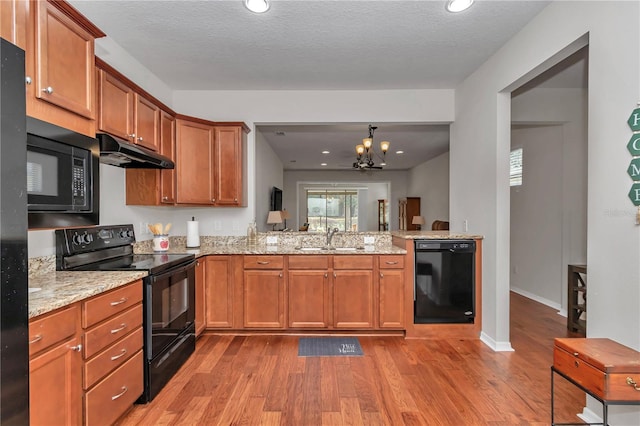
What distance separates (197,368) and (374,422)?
59.3 inches

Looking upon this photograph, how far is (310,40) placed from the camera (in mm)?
2715

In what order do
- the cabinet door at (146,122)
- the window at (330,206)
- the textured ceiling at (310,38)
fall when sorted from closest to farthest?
the textured ceiling at (310,38) < the cabinet door at (146,122) < the window at (330,206)

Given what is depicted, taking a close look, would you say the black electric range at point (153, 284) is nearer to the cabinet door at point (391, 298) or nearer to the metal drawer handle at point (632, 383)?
the cabinet door at point (391, 298)

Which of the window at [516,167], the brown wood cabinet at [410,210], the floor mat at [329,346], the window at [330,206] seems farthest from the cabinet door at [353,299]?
the window at [330,206]

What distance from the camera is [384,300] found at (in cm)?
330

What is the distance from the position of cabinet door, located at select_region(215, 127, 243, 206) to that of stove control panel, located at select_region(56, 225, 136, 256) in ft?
3.19

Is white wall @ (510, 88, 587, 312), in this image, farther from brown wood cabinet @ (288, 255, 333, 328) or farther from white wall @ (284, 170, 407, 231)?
white wall @ (284, 170, 407, 231)

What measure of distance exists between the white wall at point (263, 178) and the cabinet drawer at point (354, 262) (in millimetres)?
1790

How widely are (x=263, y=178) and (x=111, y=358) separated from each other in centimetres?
396

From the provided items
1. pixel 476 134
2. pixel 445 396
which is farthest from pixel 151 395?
pixel 476 134

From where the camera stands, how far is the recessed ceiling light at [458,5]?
7.18ft

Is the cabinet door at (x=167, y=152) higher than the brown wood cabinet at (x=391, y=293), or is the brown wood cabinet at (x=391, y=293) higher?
the cabinet door at (x=167, y=152)

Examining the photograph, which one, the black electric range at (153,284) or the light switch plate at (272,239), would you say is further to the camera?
the light switch plate at (272,239)

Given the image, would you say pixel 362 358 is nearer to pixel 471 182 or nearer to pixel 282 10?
pixel 471 182
